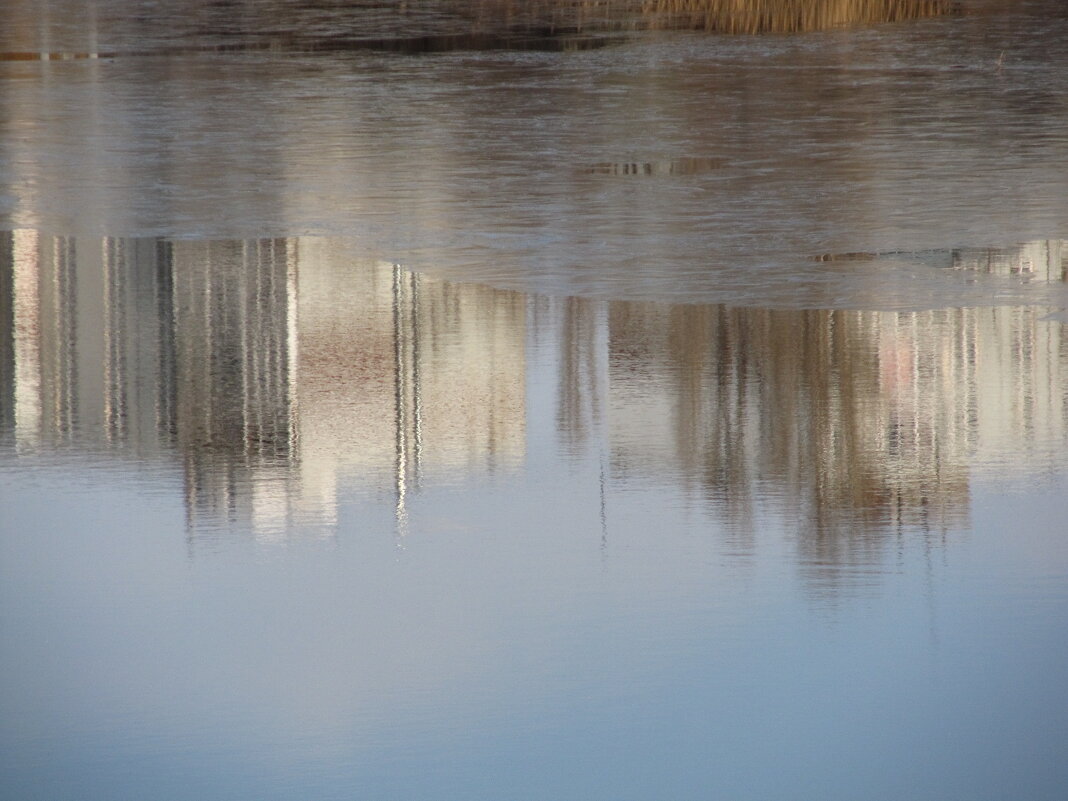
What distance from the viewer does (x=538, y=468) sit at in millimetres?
6969

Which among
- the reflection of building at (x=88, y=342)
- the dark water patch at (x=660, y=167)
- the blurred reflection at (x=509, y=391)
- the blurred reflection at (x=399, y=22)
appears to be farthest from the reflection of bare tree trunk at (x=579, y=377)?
the blurred reflection at (x=399, y=22)

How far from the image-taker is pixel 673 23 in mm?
27656

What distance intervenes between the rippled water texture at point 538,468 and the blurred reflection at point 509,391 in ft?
0.08

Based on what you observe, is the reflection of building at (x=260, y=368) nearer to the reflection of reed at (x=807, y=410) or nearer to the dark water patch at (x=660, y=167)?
the reflection of reed at (x=807, y=410)

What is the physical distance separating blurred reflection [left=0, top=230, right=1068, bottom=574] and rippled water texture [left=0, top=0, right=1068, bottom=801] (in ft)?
0.08

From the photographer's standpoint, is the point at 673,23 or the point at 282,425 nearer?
the point at 282,425

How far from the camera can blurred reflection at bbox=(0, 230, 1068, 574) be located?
6.71 m

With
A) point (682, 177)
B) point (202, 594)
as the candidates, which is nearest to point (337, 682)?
point (202, 594)

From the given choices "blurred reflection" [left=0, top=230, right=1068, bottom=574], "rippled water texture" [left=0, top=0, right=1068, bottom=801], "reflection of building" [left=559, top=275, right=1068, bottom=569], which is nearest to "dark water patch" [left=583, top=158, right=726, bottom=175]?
"rippled water texture" [left=0, top=0, right=1068, bottom=801]

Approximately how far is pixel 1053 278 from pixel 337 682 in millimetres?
5797

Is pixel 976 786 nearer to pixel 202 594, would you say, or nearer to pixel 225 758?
pixel 225 758

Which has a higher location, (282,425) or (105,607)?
(282,425)

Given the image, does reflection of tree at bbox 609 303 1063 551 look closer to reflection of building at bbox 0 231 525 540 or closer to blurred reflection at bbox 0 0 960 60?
reflection of building at bbox 0 231 525 540

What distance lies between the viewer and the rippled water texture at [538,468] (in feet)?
15.5
